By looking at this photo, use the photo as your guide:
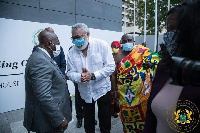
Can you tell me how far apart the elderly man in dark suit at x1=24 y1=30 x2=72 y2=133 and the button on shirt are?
581 mm

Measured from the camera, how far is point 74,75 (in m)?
2.51

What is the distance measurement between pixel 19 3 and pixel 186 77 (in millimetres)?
6662

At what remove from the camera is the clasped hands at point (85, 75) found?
2.39 m

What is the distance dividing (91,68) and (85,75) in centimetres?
23

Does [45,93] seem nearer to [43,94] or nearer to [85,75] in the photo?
[43,94]

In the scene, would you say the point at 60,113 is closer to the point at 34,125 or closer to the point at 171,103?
the point at 34,125

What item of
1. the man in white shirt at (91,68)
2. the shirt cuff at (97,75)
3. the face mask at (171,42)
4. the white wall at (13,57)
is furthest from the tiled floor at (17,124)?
the face mask at (171,42)

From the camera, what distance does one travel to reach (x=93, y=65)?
8.52 feet

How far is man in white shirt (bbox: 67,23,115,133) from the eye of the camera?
2.54 meters

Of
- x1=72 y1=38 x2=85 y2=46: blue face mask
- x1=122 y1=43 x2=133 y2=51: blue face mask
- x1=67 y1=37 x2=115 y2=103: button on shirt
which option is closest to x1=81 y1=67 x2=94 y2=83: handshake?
x1=67 y1=37 x2=115 y2=103: button on shirt

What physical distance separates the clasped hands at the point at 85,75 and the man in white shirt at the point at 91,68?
0.16 ft

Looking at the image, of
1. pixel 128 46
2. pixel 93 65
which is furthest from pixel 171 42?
pixel 128 46

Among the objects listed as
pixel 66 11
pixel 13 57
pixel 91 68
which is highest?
pixel 66 11

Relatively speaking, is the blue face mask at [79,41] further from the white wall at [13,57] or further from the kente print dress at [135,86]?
the white wall at [13,57]
